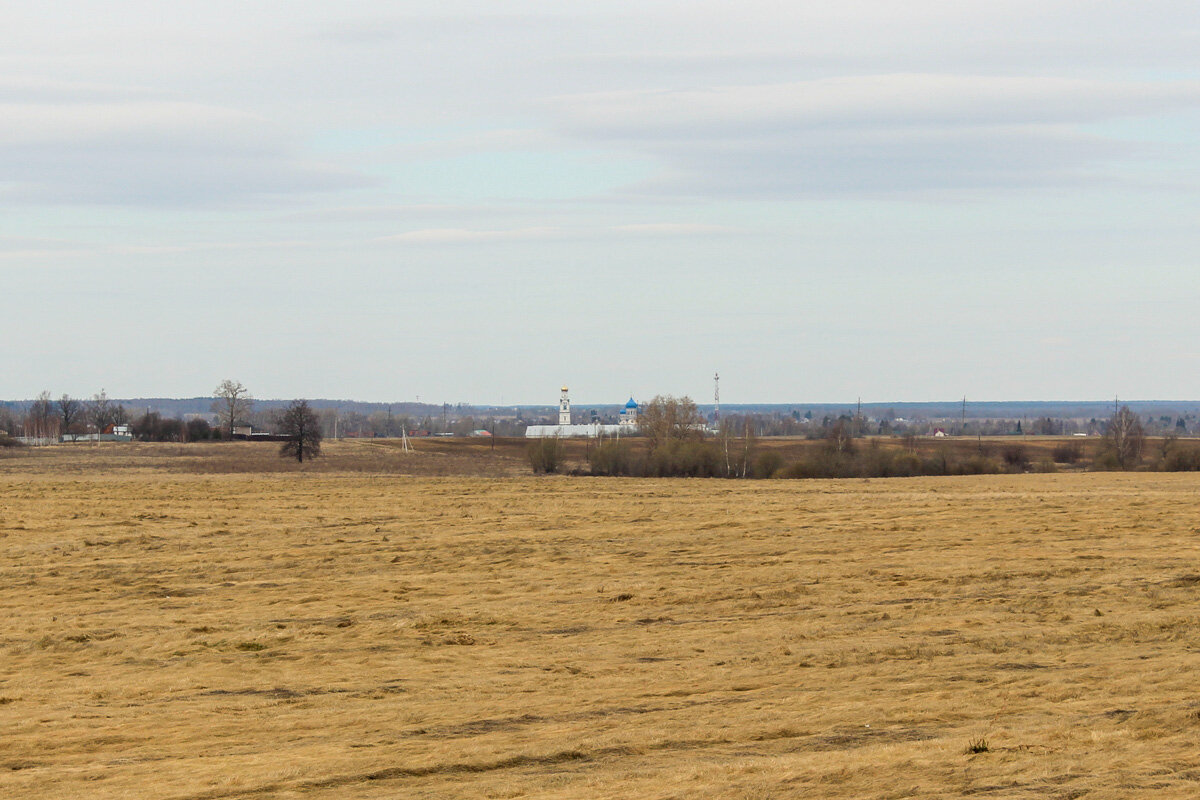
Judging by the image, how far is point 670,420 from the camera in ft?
338

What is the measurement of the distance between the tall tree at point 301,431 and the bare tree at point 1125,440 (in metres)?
58.4

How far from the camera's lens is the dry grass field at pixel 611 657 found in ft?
30.7

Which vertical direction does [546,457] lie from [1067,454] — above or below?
above

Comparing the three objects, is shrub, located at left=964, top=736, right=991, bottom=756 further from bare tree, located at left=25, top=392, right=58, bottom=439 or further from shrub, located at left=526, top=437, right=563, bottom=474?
bare tree, located at left=25, top=392, right=58, bottom=439

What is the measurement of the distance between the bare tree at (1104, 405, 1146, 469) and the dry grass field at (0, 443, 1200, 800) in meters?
60.1

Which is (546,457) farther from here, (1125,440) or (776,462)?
(1125,440)

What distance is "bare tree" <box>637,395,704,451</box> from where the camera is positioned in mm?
101875

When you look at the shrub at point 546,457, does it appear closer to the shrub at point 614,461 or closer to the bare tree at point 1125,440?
the shrub at point 614,461

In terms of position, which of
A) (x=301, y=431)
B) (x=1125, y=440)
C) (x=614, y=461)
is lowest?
(x=614, y=461)

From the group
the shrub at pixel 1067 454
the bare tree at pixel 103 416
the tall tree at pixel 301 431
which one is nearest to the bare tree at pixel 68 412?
the bare tree at pixel 103 416

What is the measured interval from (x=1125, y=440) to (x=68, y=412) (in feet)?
474

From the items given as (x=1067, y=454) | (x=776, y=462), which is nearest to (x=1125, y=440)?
(x=1067, y=454)

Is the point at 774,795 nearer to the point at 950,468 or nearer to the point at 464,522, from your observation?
the point at 464,522

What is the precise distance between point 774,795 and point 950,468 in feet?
254
